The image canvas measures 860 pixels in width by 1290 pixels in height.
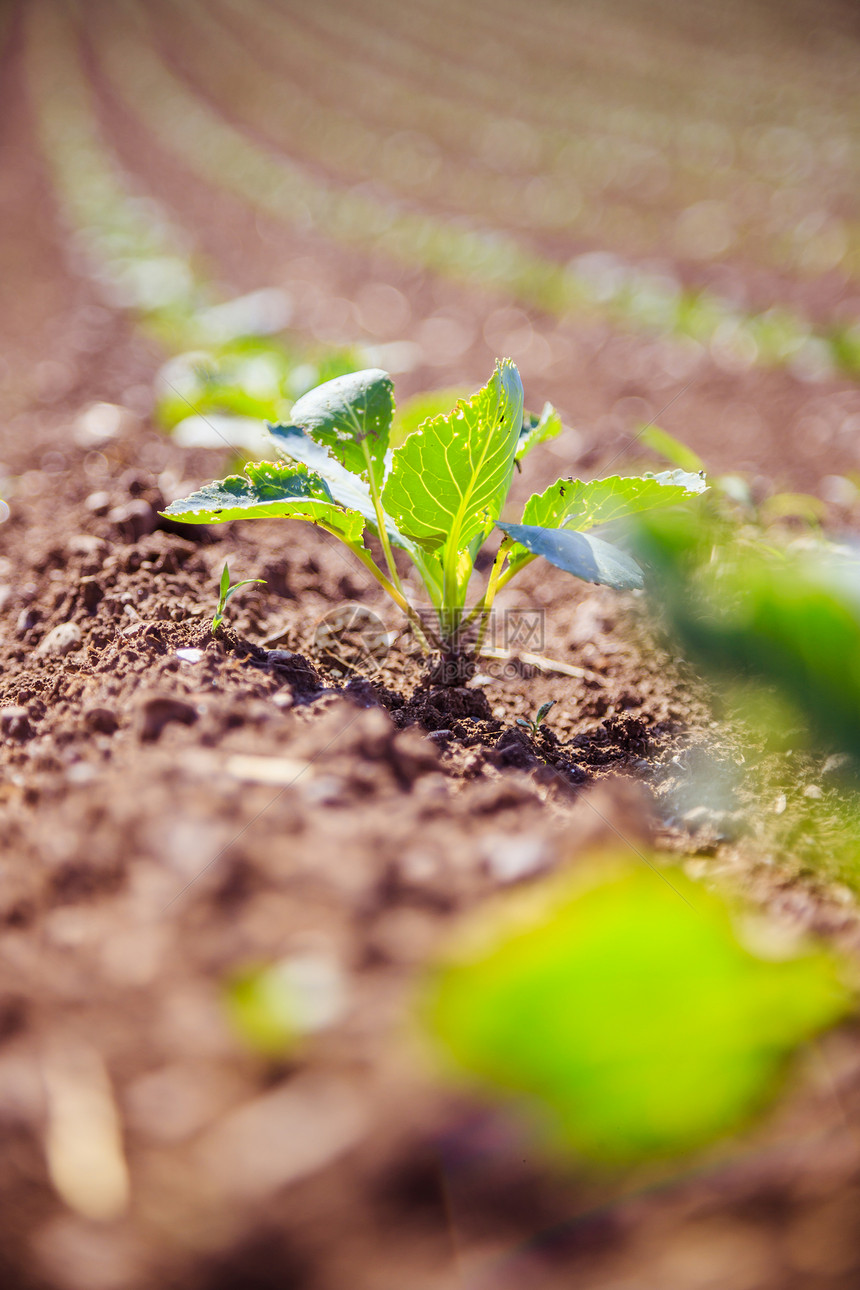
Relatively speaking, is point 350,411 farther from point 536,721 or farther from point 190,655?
point 536,721

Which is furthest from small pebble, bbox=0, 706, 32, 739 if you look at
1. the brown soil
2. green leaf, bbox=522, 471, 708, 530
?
green leaf, bbox=522, 471, 708, 530

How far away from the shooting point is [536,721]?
52.4 inches

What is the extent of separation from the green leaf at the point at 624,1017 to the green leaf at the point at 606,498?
2.29ft

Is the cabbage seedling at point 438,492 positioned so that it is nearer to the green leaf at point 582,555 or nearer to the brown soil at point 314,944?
the green leaf at point 582,555

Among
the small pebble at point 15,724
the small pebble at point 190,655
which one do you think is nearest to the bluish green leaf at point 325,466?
the small pebble at point 190,655

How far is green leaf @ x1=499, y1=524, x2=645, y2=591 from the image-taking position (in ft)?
3.26

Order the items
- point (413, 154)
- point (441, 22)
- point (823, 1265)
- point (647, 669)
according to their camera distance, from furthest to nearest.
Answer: point (441, 22)
point (413, 154)
point (647, 669)
point (823, 1265)

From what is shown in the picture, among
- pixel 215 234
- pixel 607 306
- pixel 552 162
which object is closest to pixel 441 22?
pixel 552 162

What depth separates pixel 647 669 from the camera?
4.87ft

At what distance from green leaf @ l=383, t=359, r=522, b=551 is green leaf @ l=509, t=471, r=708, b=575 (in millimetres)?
74

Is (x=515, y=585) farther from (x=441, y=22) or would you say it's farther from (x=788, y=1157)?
(x=441, y=22)

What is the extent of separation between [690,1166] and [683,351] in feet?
11.1

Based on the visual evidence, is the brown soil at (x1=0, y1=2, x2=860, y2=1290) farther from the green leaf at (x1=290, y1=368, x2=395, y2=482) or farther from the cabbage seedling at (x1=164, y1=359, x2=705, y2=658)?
the green leaf at (x1=290, y1=368, x2=395, y2=482)

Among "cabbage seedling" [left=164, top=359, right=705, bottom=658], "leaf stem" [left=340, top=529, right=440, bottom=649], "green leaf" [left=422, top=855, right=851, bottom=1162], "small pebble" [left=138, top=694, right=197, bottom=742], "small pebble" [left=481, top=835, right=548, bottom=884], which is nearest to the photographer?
"green leaf" [left=422, top=855, right=851, bottom=1162]
